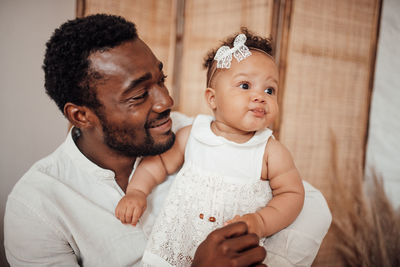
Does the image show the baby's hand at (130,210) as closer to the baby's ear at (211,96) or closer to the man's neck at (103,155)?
the man's neck at (103,155)

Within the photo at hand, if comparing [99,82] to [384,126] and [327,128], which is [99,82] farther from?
[384,126]

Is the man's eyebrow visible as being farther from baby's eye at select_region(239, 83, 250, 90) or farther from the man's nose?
baby's eye at select_region(239, 83, 250, 90)

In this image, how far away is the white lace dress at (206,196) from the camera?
1.28 metres

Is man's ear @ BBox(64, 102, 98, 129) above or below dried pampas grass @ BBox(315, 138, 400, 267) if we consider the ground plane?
above

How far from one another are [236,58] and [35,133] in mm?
1990

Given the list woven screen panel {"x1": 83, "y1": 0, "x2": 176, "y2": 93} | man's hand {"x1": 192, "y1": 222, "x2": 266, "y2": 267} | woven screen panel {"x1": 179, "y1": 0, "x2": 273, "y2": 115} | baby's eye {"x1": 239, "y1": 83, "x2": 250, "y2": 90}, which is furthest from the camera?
woven screen panel {"x1": 83, "y1": 0, "x2": 176, "y2": 93}

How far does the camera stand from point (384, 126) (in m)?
2.77

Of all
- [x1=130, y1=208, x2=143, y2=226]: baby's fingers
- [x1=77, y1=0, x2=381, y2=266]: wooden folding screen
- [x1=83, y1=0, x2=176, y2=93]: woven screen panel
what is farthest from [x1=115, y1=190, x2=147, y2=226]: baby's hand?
[x1=83, y1=0, x2=176, y2=93]: woven screen panel

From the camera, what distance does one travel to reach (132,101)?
1451 mm

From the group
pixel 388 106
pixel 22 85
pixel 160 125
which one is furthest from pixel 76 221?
pixel 388 106

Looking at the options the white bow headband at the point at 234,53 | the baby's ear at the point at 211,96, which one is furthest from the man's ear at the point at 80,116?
the white bow headband at the point at 234,53

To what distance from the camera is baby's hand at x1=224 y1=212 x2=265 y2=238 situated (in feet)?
3.82

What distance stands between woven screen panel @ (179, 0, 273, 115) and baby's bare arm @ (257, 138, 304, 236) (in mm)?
1337

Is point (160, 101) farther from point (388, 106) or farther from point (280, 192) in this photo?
point (388, 106)
